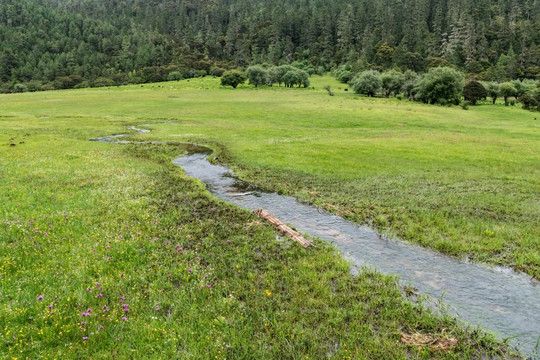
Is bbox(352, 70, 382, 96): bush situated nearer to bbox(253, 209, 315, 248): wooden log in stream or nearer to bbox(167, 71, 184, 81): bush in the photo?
bbox(167, 71, 184, 81): bush

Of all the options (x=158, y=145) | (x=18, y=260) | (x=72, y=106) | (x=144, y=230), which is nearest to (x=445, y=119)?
(x=158, y=145)

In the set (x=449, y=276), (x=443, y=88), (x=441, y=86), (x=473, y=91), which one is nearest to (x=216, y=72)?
(x=441, y=86)

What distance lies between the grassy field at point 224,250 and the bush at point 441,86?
70947 mm

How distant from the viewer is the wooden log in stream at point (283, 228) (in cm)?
1475

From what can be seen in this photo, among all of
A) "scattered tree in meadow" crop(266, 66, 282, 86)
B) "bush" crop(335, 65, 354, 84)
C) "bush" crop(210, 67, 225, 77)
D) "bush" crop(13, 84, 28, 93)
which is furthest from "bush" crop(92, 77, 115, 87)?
"bush" crop(335, 65, 354, 84)

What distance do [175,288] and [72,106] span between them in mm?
98380

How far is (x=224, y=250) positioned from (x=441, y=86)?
106m

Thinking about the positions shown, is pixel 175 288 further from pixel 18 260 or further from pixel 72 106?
pixel 72 106

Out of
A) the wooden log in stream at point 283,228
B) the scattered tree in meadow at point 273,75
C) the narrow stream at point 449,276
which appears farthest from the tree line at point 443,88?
the wooden log in stream at point 283,228

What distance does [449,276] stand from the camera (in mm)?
12195

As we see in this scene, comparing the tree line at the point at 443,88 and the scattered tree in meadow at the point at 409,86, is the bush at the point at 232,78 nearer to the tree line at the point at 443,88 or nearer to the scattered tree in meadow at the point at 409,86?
the tree line at the point at 443,88

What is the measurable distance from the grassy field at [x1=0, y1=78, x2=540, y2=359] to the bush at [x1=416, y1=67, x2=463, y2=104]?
70.9 meters

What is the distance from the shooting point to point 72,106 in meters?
88.7

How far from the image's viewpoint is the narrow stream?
9742 mm
